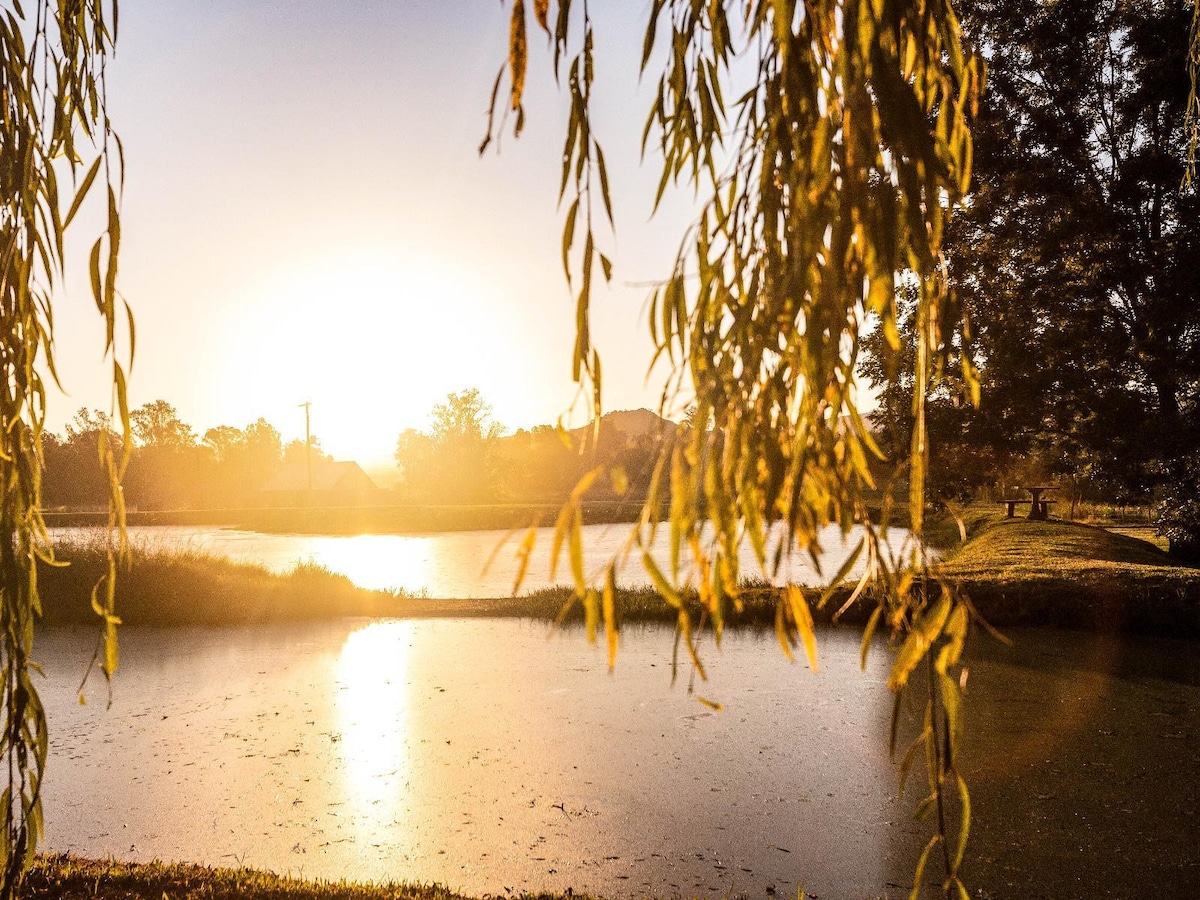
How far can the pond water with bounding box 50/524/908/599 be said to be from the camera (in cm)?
1370

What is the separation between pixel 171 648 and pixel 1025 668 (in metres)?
8.54

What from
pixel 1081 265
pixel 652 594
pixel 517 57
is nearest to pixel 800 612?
pixel 517 57

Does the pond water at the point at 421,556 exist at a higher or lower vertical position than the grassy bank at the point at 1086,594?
lower

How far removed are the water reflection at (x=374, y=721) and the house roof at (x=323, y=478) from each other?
3765 cm

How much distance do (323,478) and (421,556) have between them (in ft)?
91.1

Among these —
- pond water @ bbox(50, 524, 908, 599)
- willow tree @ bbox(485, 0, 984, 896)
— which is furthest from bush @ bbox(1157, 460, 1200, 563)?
willow tree @ bbox(485, 0, 984, 896)

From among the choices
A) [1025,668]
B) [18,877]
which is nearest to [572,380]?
[18,877]

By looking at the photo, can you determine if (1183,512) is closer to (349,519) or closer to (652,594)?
(652,594)

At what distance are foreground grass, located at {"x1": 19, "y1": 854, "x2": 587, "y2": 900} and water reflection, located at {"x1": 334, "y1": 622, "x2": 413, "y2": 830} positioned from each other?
3.51ft

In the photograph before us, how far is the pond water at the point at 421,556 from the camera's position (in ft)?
44.9

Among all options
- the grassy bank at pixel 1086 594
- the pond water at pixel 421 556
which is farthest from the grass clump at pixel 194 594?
the grassy bank at pixel 1086 594

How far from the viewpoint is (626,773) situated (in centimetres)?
469

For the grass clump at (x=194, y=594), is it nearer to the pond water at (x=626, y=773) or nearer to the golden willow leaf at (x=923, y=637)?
the pond water at (x=626, y=773)

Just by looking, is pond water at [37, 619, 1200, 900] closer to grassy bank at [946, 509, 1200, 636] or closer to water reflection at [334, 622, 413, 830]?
water reflection at [334, 622, 413, 830]
